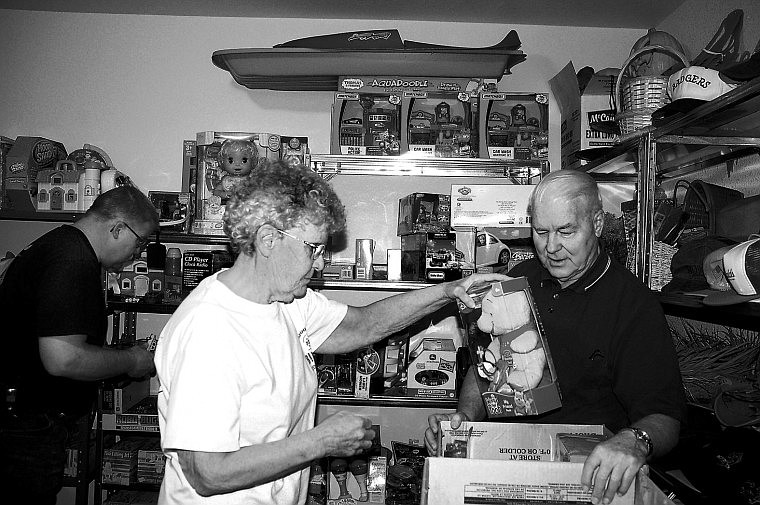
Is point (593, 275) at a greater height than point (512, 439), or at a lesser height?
greater

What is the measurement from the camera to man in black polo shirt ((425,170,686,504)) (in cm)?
188

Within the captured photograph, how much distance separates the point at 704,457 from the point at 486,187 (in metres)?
1.74


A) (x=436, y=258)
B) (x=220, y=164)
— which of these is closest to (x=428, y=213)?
(x=436, y=258)

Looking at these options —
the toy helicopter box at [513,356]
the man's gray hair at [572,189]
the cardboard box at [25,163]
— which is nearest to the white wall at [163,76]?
the cardboard box at [25,163]

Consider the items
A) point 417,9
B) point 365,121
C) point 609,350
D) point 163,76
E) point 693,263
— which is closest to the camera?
point 609,350

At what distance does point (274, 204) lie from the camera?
1.72 metres

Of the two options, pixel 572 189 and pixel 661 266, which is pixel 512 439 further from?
pixel 661 266

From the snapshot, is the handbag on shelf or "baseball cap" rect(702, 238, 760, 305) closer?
"baseball cap" rect(702, 238, 760, 305)

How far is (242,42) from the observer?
13.0 ft

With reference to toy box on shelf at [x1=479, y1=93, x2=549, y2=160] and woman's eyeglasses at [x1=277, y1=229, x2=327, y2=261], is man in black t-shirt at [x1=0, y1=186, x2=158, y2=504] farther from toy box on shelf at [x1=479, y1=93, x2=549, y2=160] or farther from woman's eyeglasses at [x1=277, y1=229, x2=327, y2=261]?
toy box on shelf at [x1=479, y1=93, x2=549, y2=160]

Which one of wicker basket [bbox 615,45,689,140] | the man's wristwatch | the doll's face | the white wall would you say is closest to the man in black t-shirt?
the doll's face

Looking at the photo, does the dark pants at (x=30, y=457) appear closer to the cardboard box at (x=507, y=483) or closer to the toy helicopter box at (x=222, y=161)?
the toy helicopter box at (x=222, y=161)

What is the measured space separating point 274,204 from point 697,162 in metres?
2.25

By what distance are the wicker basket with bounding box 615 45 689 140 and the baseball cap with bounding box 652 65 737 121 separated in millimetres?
A: 355
